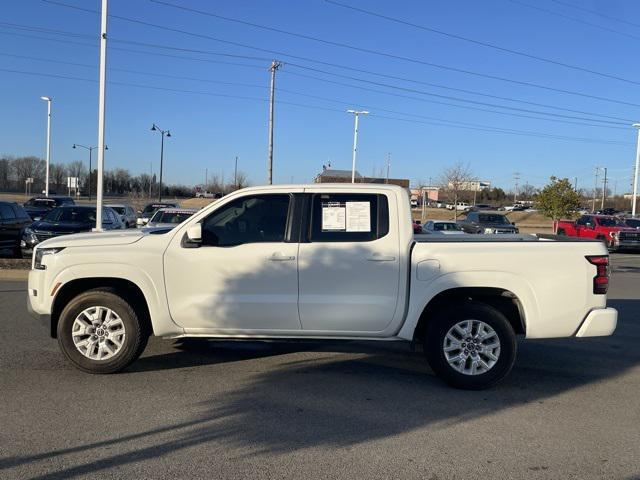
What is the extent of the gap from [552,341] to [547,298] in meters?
2.60

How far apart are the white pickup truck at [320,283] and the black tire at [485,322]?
1 cm

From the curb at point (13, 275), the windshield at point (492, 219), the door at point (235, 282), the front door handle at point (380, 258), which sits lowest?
the curb at point (13, 275)

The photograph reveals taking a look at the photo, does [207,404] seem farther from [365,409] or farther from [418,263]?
[418,263]

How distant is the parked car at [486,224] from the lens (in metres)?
25.8

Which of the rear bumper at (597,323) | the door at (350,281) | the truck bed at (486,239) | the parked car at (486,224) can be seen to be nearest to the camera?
the rear bumper at (597,323)

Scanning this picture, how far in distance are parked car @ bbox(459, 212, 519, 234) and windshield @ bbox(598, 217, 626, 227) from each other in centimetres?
420

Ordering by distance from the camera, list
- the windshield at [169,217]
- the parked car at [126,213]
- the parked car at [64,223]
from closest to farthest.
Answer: the parked car at [64,223] < the windshield at [169,217] < the parked car at [126,213]

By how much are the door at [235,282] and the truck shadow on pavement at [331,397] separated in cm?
68

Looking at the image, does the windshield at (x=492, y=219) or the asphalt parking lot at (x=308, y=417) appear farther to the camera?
the windshield at (x=492, y=219)

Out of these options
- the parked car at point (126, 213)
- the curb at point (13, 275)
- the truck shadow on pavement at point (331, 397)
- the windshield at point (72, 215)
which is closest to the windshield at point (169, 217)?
the windshield at point (72, 215)

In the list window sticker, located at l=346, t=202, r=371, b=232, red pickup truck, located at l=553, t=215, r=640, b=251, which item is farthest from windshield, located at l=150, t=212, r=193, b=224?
red pickup truck, located at l=553, t=215, r=640, b=251

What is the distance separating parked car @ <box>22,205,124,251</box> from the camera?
1571 centimetres

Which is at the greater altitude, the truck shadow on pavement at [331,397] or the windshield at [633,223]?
the windshield at [633,223]

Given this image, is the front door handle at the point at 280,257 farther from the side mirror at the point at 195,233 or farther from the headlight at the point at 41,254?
the headlight at the point at 41,254
